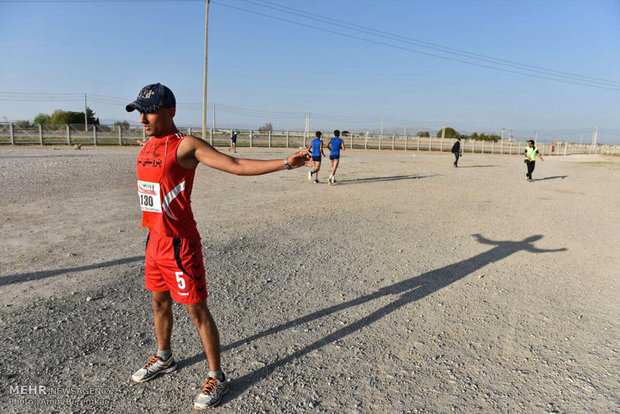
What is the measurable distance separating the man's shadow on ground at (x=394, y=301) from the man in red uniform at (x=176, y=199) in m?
0.39

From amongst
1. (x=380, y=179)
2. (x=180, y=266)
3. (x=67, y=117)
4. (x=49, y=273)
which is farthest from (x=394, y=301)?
(x=67, y=117)

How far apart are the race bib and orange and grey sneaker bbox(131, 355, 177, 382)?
1195 millimetres

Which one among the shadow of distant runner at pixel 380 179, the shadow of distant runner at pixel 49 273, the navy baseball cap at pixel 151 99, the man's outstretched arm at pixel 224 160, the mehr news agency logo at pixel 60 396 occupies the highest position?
the navy baseball cap at pixel 151 99

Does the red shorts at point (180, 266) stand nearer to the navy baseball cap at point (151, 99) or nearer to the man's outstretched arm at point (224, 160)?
the man's outstretched arm at point (224, 160)

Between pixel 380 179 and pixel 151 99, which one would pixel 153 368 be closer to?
pixel 151 99

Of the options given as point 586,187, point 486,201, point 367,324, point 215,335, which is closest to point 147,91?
point 215,335

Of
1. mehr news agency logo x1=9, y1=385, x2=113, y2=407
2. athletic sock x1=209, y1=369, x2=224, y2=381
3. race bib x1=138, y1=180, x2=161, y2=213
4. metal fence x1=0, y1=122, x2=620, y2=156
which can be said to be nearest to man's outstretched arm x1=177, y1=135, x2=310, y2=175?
race bib x1=138, y1=180, x2=161, y2=213

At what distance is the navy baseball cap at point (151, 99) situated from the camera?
279 centimetres

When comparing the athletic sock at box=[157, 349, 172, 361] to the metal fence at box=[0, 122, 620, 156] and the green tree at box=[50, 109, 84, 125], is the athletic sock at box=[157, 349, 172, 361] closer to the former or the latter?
the metal fence at box=[0, 122, 620, 156]

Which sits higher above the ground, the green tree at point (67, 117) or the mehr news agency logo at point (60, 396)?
the green tree at point (67, 117)

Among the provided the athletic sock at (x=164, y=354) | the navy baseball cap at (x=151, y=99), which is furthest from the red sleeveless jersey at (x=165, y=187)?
the athletic sock at (x=164, y=354)

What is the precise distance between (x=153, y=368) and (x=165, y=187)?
141cm

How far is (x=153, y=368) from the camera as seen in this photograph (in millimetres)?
3146

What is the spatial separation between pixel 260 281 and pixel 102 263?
2.19m
